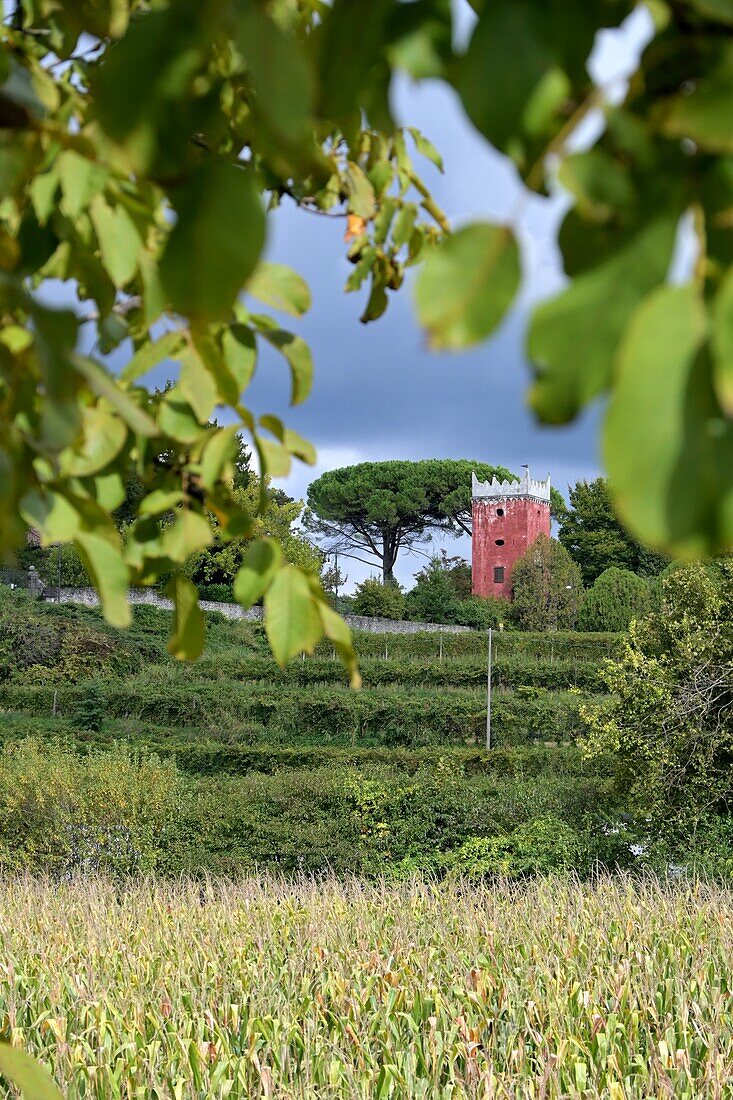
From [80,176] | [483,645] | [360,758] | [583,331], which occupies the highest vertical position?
[483,645]

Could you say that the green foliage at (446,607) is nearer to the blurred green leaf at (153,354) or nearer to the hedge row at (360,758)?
the hedge row at (360,758)

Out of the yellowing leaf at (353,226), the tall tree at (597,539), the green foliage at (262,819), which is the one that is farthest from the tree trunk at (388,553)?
the yellowing leaf at (353,226)

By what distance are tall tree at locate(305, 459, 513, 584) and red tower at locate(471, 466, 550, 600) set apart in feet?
14.2

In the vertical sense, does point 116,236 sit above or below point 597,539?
below

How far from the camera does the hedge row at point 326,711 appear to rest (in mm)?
17359

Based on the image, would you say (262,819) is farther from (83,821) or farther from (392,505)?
(392,505)

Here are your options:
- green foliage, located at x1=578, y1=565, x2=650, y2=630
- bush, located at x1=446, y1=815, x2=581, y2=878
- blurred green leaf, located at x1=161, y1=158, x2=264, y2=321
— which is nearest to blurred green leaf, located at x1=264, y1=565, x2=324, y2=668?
blurred green leaf, located at x1=161, y1=158, x2=264, y2=321

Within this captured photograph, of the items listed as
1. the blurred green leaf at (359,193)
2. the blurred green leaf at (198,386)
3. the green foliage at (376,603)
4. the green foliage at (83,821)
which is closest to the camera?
the blurred green leaf at (198,386)

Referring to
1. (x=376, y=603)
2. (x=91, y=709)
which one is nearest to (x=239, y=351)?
(x=91, y=709)

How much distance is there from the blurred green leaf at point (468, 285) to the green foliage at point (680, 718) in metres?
8.33

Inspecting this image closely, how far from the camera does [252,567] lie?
102cm

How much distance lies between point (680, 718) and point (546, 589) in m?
24.4

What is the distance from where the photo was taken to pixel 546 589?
107ft

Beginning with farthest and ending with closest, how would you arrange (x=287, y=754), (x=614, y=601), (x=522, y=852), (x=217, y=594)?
(x=217, y=594) < (x=614, y=601) < (x=287, y=754) < (x=522, y=852)
